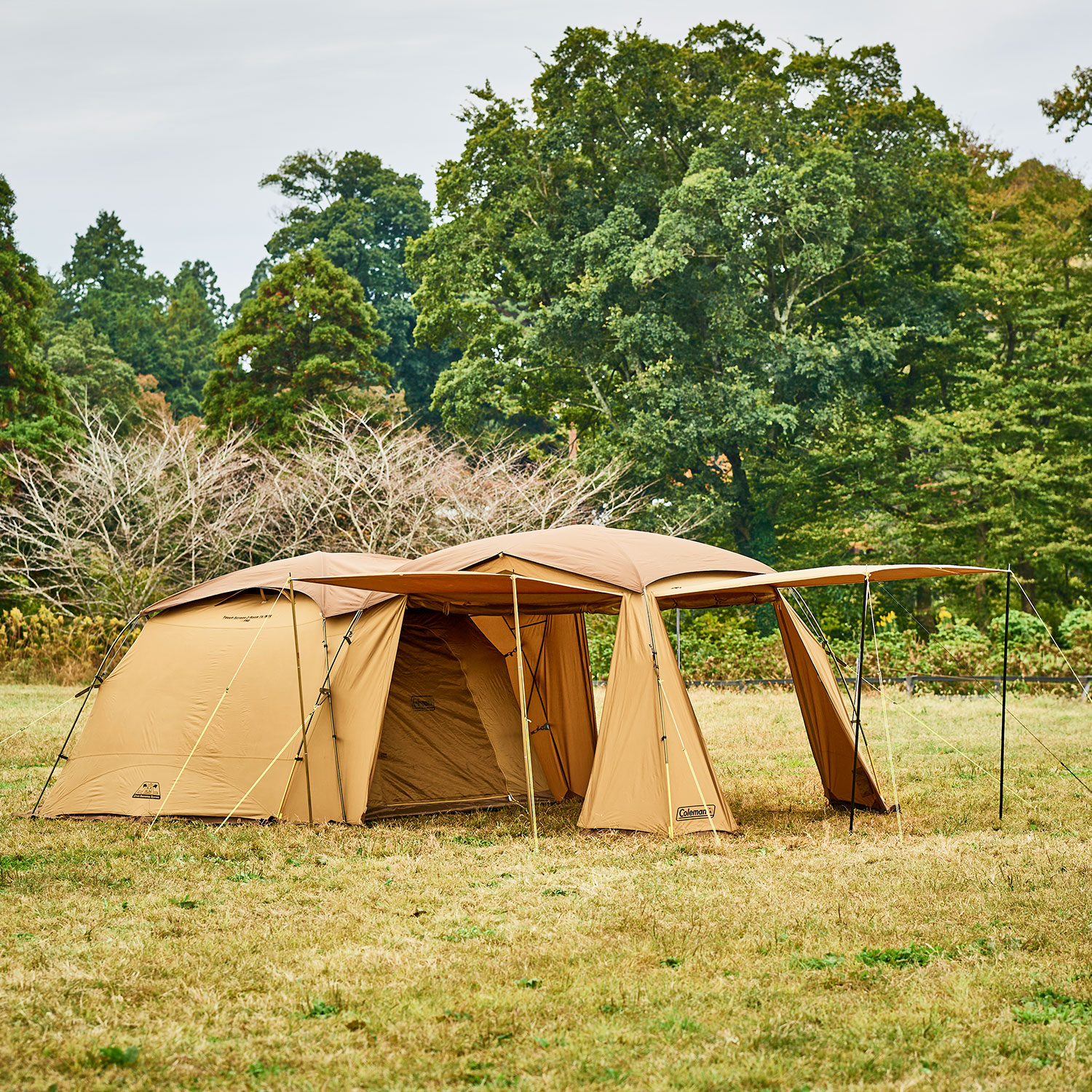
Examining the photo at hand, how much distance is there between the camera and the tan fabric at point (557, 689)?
10188mm

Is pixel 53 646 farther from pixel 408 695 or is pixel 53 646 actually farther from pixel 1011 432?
pixel 1011 432

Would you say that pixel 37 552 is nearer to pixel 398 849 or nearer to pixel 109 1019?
pixel 398 849

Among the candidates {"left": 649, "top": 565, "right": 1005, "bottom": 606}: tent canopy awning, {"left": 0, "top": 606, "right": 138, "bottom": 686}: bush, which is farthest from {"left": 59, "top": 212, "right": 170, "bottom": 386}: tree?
{"left": 649, "top": 565, "right": 1005, "bottom": 606}: tent canopy awning

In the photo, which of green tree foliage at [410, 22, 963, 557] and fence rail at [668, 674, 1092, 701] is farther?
green tree foliage at [410, 22, 963, 557]

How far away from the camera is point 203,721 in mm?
8711

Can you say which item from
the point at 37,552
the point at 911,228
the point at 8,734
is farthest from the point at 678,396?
the point at 8,734

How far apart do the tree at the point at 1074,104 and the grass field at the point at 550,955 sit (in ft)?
40.0

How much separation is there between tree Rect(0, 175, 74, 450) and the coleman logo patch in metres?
21.5

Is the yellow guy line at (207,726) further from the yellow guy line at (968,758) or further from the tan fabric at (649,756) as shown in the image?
the yellow guy line at (968,758)

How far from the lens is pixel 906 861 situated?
6945 mm

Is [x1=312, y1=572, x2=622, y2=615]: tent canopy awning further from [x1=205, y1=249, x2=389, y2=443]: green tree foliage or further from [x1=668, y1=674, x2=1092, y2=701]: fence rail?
[x1=205, y1=249, x2=389, y2=443]: green tree foliage

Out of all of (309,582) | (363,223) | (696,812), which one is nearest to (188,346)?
(363,223)

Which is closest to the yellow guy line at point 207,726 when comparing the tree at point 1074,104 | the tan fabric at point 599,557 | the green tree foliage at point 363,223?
the tan fabric at point 599,557

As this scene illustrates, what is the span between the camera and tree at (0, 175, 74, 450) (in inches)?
1019
